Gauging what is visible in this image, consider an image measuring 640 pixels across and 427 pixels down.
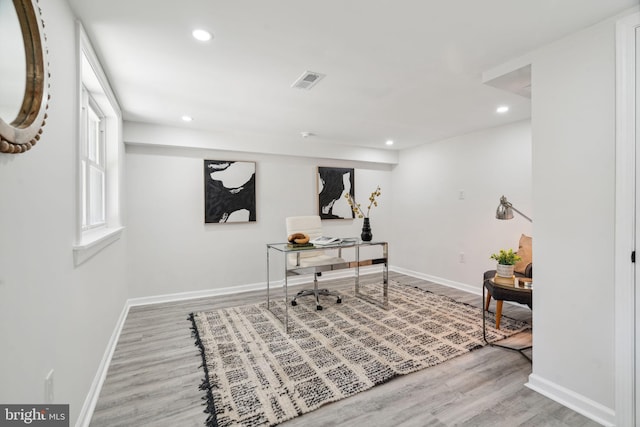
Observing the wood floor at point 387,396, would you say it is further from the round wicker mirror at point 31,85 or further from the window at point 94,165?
the round wicker mirror at point 31,85

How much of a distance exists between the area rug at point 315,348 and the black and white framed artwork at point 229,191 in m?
1.30

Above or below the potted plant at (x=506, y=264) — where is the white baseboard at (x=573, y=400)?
below

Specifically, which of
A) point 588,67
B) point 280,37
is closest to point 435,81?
point 588,67

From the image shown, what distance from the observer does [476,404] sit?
177 centimetres

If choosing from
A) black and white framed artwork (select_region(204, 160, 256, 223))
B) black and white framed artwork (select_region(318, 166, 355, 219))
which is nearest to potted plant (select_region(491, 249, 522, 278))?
black and white framed artwork (select_region(318, 166, 355, 219))

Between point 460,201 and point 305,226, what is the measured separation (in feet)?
7.51

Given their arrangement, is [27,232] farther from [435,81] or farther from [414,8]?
[435,81]

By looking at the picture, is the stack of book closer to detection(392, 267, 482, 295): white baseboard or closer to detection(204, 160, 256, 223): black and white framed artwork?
detection(392, 267, 482, 295): white baseboard

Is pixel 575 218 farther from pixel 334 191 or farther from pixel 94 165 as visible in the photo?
pixel 94 165

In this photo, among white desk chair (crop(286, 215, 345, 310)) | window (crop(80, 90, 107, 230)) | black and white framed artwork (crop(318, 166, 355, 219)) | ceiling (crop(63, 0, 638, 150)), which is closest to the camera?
ceiling (crop(63, 0, 638, 150))

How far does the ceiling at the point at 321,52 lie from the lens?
5.03ft

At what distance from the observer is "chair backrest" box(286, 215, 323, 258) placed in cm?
376

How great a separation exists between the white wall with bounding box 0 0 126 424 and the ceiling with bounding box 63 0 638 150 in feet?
1.65

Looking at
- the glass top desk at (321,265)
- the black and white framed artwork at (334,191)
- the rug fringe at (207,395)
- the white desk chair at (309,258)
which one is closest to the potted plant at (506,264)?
the glass top desk at (321,265)
